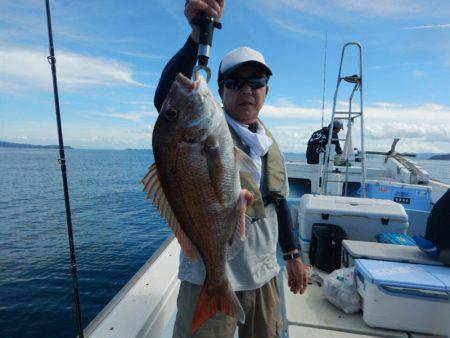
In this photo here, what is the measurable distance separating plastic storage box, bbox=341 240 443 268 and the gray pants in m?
1.47

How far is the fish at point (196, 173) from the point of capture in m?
1.33

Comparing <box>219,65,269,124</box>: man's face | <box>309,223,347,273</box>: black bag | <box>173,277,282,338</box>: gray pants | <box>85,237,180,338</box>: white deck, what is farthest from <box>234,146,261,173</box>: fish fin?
<box>309,223,347,273</box>: black bag

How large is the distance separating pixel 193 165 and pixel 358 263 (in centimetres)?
219

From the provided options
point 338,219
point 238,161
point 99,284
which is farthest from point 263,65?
point 99,284

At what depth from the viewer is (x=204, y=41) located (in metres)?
1.42

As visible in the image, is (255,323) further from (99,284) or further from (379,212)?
(99,284)

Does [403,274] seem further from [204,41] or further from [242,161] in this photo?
[204,41]

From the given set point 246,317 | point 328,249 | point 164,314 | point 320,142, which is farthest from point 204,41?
point 320,142

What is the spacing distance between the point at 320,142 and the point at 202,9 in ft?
26.1

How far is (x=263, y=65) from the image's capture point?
71.1 inches

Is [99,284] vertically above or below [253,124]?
below

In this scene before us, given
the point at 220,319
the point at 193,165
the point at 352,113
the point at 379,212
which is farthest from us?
the point at 352,113

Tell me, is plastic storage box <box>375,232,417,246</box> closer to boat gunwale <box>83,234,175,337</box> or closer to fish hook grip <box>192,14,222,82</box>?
boat gunwale <box>83,234,175,337</box>

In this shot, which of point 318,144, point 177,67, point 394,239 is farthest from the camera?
point 318,144
